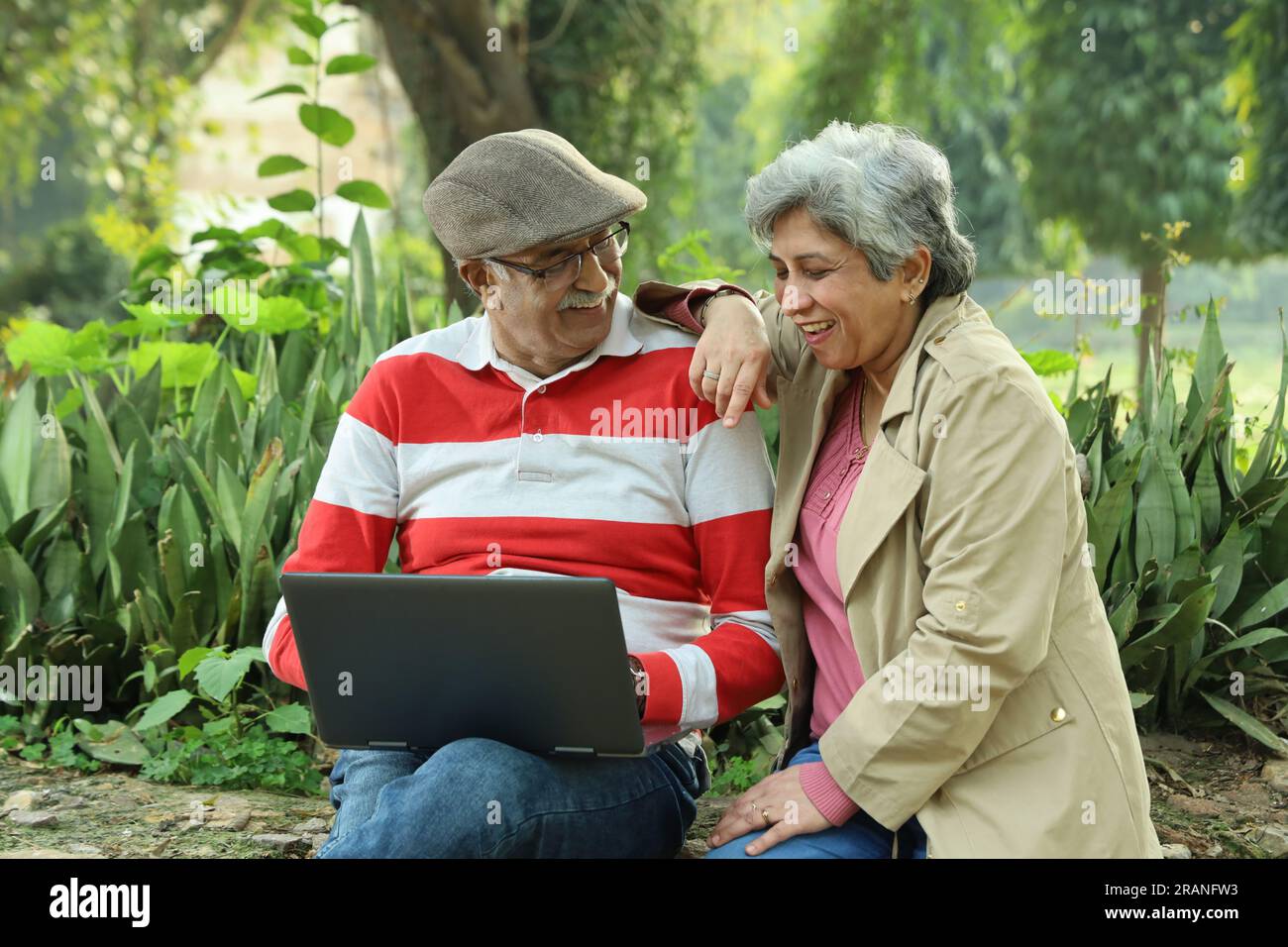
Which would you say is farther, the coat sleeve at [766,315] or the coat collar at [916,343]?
the coat sleeve at [766,315]

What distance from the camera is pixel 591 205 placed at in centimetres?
229

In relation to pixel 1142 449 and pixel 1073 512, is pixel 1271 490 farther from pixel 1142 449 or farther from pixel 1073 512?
pixel 1073 512

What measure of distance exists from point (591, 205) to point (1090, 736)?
116cm

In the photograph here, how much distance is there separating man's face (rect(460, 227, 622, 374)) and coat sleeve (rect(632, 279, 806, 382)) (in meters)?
0.13

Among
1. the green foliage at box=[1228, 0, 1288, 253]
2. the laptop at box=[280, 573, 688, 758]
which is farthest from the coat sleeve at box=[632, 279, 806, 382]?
the green foliage at box=[1228, 0, 1288, 253]

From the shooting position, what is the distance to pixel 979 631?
6.46 feet

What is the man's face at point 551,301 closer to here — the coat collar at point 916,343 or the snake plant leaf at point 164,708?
the coat collar at point 916,343

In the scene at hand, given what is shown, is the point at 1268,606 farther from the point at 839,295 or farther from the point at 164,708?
the point at 164,708

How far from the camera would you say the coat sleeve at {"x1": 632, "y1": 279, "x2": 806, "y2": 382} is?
8.14ft

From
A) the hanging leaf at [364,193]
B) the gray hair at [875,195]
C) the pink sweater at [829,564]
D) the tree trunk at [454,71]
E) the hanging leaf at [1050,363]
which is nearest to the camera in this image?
the gray hair at [875,195]

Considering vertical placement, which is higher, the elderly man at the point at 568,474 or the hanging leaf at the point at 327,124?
the hanging leaf at the point at 327,124

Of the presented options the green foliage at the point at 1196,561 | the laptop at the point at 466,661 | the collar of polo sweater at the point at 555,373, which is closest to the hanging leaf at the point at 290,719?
the laptop at the point at 466,661

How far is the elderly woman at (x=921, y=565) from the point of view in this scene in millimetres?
1993

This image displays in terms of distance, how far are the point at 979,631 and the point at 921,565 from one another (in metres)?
0.18
